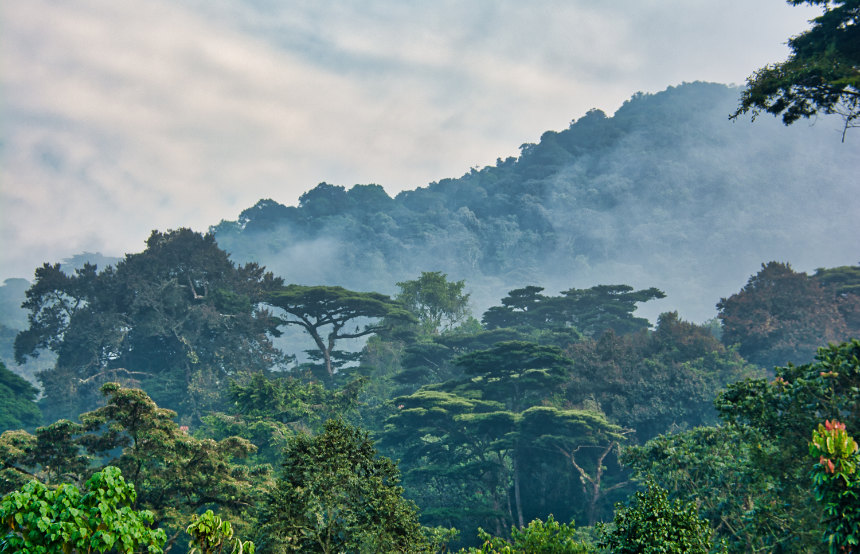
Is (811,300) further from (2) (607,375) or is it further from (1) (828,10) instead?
(1) (828,10)

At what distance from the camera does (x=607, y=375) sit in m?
37.6

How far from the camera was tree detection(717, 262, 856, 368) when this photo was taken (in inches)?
1719

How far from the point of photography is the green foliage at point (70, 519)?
685 centimetres

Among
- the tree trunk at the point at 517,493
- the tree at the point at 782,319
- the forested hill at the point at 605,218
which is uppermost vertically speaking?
the forested hill at the point at 605,218

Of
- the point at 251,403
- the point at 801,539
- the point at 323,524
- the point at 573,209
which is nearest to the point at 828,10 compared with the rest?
the point at 801,539

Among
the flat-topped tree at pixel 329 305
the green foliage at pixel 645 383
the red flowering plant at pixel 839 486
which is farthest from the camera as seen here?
the flat-topped tree at pixel 329 305

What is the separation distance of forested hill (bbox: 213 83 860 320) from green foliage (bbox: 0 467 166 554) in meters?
144

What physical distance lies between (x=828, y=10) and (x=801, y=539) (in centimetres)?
1440

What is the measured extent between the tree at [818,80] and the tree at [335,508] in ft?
A: 40.9

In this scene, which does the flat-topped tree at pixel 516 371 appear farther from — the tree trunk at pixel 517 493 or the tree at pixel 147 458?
the tree at pixel 147 458

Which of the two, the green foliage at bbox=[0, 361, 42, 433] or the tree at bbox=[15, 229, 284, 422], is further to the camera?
the tree at bbox=[15, 229, 284, 422]

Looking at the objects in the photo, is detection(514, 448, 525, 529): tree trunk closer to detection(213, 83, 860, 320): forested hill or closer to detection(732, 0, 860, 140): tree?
detection(732, 0, 860, 140): tree

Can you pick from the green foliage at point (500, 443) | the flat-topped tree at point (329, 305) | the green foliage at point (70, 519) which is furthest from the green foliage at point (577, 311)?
the green foliage at point (70, 519)

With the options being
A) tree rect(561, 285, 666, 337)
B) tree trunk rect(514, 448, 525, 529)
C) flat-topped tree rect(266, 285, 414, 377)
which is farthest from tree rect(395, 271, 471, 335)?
tree trunk rect(514, 448, 525, 529)
